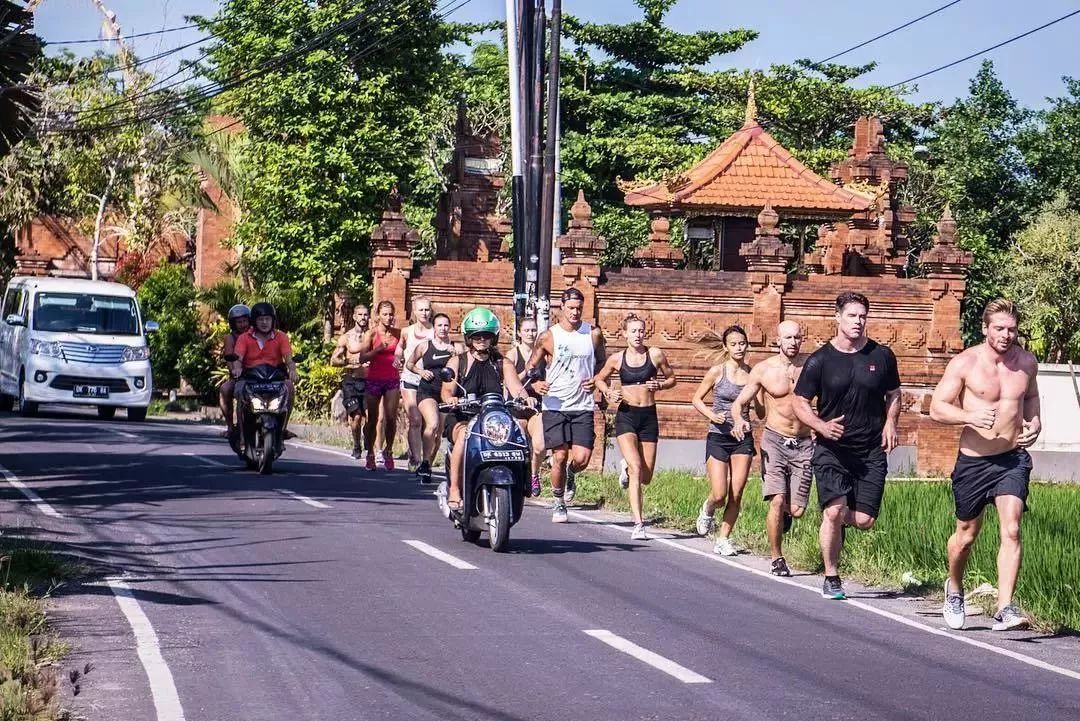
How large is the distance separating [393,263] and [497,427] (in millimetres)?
19468

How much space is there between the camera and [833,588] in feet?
38.9

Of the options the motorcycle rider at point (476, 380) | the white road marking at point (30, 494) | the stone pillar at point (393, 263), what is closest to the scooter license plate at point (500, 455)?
the motorcycle rider at point (476, 380)

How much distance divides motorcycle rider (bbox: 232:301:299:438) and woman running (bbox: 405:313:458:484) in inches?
59.0

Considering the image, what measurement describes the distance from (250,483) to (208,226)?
3774 cm

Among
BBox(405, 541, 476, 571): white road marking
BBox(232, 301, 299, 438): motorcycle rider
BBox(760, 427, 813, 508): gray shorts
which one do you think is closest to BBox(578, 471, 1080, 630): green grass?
BBox(760, 427, 813, 508): gray shorts

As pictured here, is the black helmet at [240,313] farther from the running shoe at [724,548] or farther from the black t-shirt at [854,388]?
the black t-shirt at [854,388]

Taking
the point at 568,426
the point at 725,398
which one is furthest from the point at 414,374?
the point at 725,398

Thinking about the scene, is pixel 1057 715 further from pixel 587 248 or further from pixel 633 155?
pixel 633 155

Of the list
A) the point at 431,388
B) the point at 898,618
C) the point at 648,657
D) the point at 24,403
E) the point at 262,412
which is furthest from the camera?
the point at 24,403

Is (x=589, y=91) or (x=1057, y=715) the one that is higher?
(x=589, y=91)

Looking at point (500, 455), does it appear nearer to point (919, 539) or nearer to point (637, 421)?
point (637, 421)

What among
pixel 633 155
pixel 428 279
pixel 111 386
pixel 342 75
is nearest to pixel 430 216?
pixel 633 155

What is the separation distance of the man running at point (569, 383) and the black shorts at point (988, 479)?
570 cm

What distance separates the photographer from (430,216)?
161 ft
